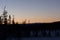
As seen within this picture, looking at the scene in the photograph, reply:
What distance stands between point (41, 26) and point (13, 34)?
1.83 m

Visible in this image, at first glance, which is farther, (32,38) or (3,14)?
(3,14)

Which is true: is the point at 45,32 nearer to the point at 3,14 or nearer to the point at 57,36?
the point at 57,36

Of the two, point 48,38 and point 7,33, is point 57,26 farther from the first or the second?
point 7,33

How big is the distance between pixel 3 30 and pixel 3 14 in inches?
190

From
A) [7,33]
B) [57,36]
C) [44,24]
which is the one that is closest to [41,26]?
[44,24]

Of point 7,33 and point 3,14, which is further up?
point 3,14

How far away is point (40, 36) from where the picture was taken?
46.2ft

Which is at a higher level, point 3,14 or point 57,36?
point 3,14

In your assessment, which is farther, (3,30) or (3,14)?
(3,14)

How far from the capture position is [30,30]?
14.2 metres

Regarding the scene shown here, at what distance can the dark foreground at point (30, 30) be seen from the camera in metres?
14.0

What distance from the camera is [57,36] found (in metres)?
14.1

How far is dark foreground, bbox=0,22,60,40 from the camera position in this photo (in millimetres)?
13953

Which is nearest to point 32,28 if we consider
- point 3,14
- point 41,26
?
point 41,26
